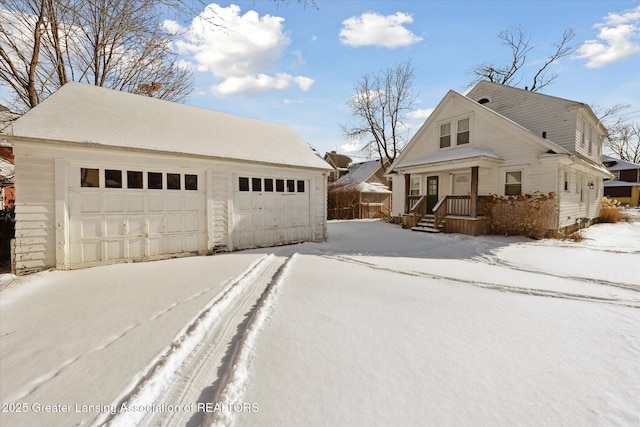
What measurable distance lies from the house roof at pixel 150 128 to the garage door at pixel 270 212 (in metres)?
0.82

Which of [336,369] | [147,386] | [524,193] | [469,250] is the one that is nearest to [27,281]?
[147,386]

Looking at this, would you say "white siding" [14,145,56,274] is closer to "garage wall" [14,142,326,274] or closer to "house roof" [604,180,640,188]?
"garage wall" [14,142,326,274]

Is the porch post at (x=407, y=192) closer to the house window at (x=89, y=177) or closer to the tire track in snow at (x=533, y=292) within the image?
the tire track in snow at (x=533, y=292)

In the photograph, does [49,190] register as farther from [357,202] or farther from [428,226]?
[357,202]

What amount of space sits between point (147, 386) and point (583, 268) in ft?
27.8

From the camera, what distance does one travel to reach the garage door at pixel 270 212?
28.3 ft

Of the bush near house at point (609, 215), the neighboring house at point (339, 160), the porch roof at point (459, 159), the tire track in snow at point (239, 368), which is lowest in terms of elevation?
the tire track in snow at point (239, 368)

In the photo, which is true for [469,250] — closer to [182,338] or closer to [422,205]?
[422,205]

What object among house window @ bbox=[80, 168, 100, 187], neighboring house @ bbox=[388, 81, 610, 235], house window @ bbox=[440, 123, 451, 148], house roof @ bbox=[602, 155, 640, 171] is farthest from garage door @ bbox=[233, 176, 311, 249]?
house roof @ bbox=[602, 155, 640, 171]

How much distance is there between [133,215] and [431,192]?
13.6 metres

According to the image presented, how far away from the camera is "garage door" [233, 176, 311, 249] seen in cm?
864

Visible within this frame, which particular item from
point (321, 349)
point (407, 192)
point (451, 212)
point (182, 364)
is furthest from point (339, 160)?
point (182, 364)

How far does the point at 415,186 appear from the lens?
1589 cm

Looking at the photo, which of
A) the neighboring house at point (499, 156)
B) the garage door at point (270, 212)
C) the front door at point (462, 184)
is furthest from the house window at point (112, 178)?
the front door at point (462, 184)
